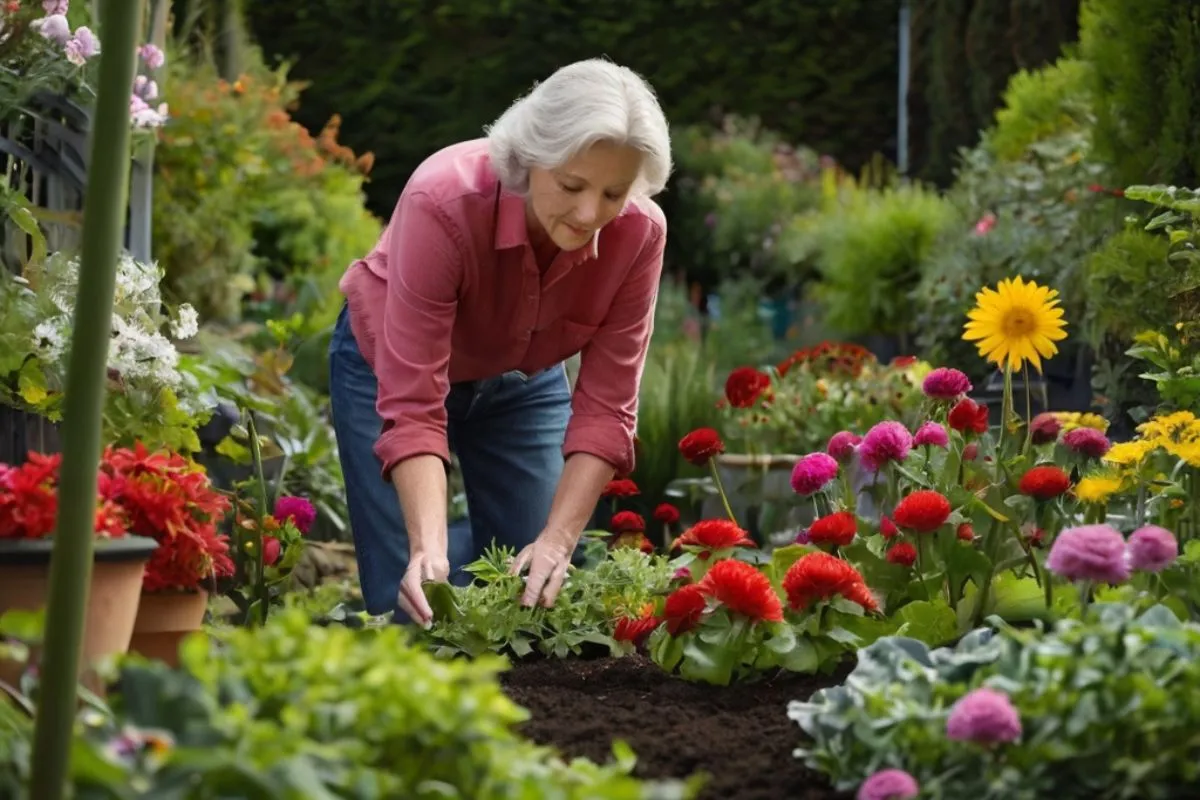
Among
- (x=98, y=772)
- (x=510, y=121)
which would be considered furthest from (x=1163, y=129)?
(x=98, y=772)

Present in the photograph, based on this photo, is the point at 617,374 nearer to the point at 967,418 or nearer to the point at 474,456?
the point at 474,456

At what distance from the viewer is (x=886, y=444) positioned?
7.83 feet

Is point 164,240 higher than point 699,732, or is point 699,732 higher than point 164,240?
point 164,240

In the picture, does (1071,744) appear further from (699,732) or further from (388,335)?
(388,335)

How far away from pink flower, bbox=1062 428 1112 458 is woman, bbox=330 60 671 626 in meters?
0.71

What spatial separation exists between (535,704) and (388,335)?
2.40 ft

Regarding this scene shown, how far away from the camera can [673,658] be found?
216 centimetres

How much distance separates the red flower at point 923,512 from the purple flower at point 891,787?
2.31 feet

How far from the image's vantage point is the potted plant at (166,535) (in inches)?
71.1

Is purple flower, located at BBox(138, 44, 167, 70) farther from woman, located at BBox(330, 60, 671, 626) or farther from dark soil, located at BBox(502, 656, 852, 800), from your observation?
dark soil, located at BBox(502, 656, 852, 800)

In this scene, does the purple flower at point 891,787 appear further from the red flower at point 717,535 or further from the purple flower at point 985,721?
the red flower at point 717,535

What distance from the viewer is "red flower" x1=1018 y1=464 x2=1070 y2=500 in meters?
2.17

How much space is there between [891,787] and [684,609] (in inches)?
25.9

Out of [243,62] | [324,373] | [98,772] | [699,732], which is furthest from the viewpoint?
[243,62]
